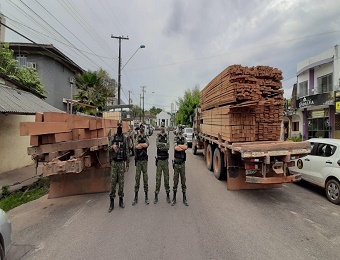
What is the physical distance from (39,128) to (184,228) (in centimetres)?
331

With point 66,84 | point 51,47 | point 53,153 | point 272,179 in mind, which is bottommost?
point 272,179

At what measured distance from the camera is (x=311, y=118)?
704 inches

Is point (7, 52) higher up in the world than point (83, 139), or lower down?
higher up

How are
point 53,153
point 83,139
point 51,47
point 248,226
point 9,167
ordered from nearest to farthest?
point 248,226
point 53,153
point 83,139
point 9,167
point 51,47

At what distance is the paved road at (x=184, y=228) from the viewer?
333cm

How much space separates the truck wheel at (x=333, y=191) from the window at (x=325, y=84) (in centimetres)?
1349

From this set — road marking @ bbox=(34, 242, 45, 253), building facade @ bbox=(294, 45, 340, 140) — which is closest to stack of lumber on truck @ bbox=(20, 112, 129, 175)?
road marking @ bbox=(34, 242, 45, 253)

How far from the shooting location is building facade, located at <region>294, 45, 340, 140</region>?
49.8ft

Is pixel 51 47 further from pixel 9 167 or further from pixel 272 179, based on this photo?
pixel 272 179

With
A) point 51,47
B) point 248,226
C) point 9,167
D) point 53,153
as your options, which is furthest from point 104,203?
point 51,47

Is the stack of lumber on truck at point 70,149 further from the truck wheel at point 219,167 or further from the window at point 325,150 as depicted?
the window at point 325,150

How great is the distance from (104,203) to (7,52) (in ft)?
49.6

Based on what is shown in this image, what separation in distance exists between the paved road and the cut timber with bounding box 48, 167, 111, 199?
0.75 ft

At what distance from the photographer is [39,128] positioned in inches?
166
